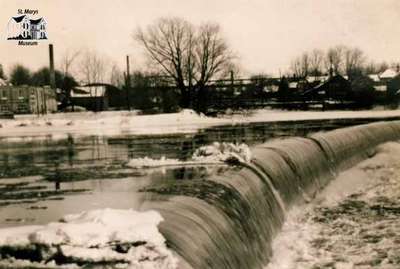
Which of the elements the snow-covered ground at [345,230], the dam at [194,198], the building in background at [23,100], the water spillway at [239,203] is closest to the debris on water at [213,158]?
the dam at [194,198]

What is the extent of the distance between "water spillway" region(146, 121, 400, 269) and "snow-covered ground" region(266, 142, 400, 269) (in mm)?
249

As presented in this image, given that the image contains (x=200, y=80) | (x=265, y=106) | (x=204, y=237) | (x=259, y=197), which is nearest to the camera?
(x=204, y=237)

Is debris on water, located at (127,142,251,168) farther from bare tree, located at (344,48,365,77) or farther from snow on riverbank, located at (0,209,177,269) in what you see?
bare tree, located at (344,48,365,77)

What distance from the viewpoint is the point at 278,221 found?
382 inches

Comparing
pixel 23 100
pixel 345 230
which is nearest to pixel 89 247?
pixel 345 230

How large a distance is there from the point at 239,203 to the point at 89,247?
139 inches

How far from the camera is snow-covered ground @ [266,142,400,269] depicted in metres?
8.02

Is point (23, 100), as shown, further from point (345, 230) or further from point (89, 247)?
point (89, 247)

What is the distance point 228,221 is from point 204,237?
110 cm

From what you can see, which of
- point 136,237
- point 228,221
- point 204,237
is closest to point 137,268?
point 136,237

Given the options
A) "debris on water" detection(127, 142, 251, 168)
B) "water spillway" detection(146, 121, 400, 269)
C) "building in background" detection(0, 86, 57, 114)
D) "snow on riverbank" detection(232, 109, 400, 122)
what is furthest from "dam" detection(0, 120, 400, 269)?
"building in background" detection(0, 86, 57, 114)

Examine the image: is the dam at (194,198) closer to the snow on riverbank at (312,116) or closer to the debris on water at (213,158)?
the debris on water at (213,158)

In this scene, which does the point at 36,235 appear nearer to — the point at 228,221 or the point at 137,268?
the point at 137,268

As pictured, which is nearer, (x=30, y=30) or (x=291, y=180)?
(x=291, y=180)
